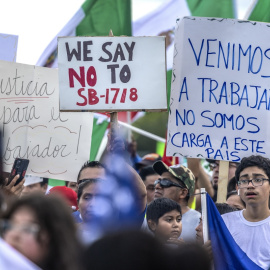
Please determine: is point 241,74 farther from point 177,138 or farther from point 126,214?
point 126,214

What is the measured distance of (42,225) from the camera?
6.41ft

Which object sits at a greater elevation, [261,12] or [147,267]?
[261,12]

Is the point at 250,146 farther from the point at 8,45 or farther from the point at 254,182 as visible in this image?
the point at 8,45

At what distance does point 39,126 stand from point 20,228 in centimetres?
387

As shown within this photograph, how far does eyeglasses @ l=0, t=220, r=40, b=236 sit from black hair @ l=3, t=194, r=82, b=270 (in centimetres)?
1

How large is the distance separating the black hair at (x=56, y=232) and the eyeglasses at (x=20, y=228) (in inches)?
0.6

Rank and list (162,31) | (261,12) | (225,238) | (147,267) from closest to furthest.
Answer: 1. (147,267)
2. (225,238)
3. (261,12)
4. (162,31)

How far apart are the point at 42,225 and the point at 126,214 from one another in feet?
6.88

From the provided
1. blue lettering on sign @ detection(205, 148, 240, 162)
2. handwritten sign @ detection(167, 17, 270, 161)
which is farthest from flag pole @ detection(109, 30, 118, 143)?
blue lettering on sign @ detection(205, 148, 240, 162)

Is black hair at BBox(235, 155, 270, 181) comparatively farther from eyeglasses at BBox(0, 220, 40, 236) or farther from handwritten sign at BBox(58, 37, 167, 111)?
eyeglasses at BBox(0, 220, 40, 236)

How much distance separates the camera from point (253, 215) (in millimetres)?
4574

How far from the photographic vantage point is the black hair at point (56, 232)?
76.8 inches

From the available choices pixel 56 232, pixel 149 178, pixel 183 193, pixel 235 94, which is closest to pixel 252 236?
pixel 183 193

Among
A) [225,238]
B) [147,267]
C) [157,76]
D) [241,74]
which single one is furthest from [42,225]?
[241,74]
